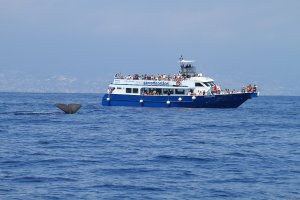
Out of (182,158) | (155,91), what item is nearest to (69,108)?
(155,91)

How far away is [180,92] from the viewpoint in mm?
95500

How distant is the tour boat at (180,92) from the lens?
3706 inches

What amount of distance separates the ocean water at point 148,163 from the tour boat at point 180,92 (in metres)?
30.3

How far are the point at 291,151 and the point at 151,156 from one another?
415 inches

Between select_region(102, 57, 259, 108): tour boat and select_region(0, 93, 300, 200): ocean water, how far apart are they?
3031cm

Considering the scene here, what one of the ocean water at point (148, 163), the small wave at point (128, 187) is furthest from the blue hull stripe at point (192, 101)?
the small wave at point (128, 187)

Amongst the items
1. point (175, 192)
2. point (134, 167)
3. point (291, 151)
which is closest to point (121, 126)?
point (291, 151)

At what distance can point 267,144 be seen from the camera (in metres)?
48.3

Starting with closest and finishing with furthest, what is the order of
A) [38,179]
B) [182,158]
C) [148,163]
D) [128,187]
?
[128,187] < [38,179] < [148,163] < [182,158]

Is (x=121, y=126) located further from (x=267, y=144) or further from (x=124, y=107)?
(x=124, y=107)

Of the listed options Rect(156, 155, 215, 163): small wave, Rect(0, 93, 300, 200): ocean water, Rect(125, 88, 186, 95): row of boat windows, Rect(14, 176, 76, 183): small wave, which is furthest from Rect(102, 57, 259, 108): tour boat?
Rect(14, 176, 76, 183): small wave

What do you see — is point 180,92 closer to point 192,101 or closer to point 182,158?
point 192,101

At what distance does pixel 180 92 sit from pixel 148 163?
59490 millimetres

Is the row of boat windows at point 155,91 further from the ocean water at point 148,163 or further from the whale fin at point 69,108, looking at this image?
the ocean water at point 148,163
